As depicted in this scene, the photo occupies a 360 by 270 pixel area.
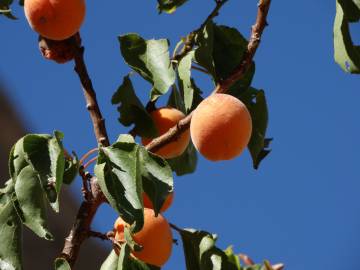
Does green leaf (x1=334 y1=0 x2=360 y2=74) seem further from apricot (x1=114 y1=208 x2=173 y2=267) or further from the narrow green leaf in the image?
the narrow green leaf

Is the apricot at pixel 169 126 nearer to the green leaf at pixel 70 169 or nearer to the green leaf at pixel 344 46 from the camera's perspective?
the green leaf at pixel 70 169

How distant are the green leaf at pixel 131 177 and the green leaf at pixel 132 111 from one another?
0.22 metres

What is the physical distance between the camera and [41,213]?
1.22m

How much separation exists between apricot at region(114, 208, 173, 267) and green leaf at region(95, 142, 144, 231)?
0.43 feet

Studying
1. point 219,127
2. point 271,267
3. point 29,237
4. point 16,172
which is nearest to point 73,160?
point 16,172

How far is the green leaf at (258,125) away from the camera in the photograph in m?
1.48

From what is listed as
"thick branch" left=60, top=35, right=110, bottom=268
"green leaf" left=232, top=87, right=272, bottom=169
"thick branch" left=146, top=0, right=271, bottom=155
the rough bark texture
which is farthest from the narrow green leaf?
the rough bark texture

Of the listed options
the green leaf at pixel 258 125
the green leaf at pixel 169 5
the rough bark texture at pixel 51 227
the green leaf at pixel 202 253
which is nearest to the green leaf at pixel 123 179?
the green leaf at pixel 202 253

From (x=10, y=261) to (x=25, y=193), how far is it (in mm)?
111

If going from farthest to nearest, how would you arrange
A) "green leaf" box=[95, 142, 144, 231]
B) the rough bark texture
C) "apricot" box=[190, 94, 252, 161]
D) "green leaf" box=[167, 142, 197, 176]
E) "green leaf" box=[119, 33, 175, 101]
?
the rough bark texture < "green leaf" box=[167, 142, 197, 176] < "green leaf" box=[119, 33, 175, 101] < "apricot" box=[190, 94, 252, 161] < "green leaf" box=[95, 142, 144, 231]

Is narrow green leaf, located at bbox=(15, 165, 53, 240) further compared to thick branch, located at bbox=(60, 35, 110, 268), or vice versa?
thick branch, located at bbox=(60, 35, 110, 268)

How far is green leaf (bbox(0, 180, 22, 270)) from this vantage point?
4.08ft

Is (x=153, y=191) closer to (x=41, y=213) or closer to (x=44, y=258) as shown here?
(x=41, y=213)

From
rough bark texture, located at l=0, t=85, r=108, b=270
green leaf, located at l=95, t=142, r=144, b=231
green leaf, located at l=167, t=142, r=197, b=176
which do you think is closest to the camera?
green leaf, located at l=95, t=142, r=144, b=231
